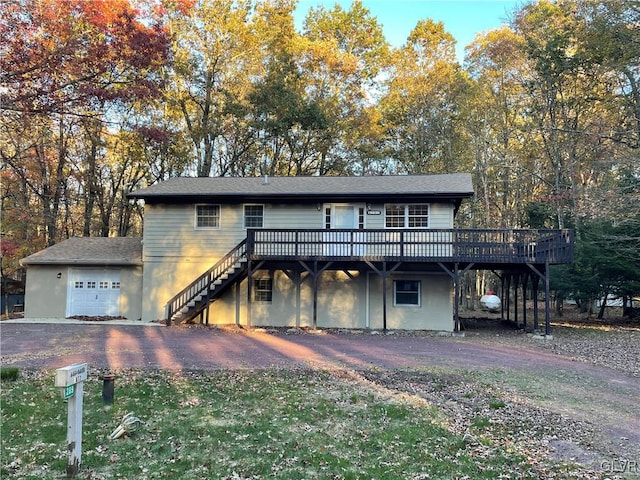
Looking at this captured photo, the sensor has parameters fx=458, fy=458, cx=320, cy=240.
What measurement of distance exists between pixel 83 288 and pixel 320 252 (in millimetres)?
9915

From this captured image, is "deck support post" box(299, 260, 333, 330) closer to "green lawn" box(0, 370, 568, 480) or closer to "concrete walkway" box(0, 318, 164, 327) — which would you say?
"concrete walkway" box(0, 318, 164, 327)

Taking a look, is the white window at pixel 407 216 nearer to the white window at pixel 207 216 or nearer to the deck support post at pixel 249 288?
the deck support post at pixel 249 288

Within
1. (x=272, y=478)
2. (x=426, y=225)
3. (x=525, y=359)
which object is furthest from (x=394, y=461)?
(x=426, y=225)

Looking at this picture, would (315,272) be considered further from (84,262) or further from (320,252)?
(84,262)

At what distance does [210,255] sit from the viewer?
691 inches

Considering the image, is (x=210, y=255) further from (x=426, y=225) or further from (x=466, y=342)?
(x=466, y=342)

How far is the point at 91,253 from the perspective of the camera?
18.6 metres

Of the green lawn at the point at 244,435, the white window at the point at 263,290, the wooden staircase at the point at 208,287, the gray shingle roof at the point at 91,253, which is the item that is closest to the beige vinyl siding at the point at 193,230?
the wooden staircase at the point at 208,287

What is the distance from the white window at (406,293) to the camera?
55.1 ft

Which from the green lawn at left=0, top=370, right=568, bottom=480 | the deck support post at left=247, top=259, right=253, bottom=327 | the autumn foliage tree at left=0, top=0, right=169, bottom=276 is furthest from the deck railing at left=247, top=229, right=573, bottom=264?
the green lawn at left=0, top=370, right=568, bottom=480

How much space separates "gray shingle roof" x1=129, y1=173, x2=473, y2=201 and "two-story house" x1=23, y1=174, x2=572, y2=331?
45mm

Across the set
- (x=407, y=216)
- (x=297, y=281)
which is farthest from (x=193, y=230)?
(x=407, y=216)

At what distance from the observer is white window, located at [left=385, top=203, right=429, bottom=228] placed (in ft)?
54.3

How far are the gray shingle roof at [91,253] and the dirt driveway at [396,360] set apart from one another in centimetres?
329
